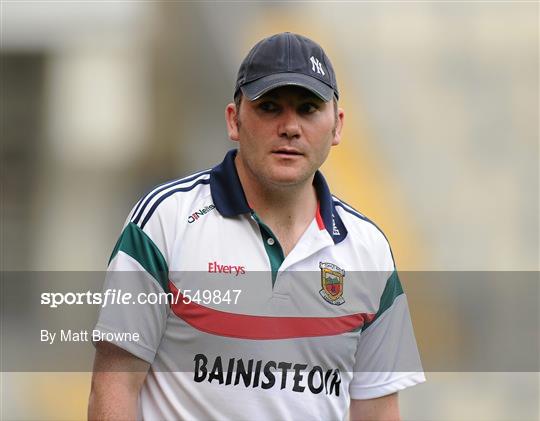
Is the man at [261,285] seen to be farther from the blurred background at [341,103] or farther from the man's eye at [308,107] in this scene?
the blurred background at [341,103]

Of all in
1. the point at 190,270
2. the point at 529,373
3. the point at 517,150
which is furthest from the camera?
the point at 517,150

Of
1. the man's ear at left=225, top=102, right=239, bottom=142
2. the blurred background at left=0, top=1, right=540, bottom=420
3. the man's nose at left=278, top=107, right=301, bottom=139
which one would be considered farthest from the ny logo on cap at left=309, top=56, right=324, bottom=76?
the blurred background at left=0, top=1, right=540, bottom=420

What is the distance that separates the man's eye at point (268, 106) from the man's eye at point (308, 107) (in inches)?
2.5

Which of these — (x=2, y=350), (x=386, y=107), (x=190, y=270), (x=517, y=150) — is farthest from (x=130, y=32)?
(x=190, y=270)

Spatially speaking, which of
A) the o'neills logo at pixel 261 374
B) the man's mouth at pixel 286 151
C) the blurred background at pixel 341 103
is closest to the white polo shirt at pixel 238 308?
the o'neills logo at pixel 261 374

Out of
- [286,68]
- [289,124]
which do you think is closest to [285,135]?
[289,124]

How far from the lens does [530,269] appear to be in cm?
578

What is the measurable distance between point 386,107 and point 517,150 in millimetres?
951

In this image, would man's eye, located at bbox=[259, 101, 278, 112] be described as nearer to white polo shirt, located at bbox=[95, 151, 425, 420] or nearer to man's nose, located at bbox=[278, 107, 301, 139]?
man's nose, located at bbox=[278, 107, 301, 139]

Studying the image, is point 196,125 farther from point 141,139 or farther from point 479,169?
point 479,169

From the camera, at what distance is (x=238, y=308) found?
2033 millimetres

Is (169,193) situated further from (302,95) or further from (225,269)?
(302,95)

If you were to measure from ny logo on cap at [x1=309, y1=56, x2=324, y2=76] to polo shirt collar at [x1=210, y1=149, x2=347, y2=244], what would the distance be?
295 mm

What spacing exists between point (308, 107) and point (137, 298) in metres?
0.60
